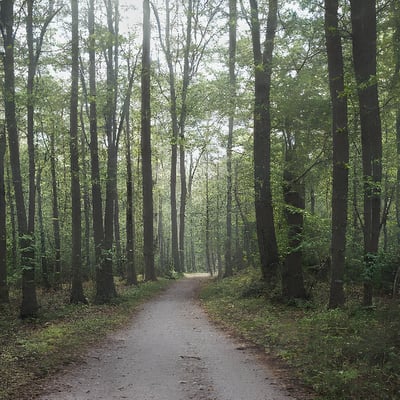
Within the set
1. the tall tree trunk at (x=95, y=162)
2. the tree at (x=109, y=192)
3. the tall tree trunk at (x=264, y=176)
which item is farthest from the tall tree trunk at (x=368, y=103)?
the tall tree trunk at (x=95, y=162)

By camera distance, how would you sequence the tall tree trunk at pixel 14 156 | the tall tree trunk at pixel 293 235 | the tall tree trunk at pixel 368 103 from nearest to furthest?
the tall tree trunk at pixel 368 103, the tall tree trunk at pixel 14 156, the tall tree trunk at pixel 293 235

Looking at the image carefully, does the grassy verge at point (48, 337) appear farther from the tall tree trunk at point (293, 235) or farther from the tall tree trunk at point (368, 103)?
the tall tree trunk at point (368, 103)

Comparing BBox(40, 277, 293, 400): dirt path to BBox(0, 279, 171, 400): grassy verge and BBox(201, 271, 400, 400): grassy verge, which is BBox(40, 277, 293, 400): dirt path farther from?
BBox(201, 271, 400, 400): grassy verge

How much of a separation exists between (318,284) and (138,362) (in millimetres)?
8820

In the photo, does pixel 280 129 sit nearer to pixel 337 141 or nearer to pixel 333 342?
pixel 337 141

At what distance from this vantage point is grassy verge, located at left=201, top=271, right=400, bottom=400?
545 cm

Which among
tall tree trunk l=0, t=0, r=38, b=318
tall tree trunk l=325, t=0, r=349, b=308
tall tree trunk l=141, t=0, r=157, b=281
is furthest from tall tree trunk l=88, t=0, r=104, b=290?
tall tree trunk l=325, t=0, r=349, b=308

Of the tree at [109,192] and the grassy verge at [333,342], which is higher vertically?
the tree at [109,192]

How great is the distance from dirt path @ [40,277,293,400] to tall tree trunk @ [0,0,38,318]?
10.8 ft

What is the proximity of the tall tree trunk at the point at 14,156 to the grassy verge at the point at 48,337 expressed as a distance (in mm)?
742

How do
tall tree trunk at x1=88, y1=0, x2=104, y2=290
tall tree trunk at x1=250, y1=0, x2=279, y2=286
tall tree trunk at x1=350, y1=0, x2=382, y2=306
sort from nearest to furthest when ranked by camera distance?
1. tall tree trunk at x1=350, y1=0, x2=382, y2=306
2. tall tree trunk at x1=250, y1=0, x2=279, y2=286
3. tall tree trunk at x1=88, y1=0, x2=104, y2=290

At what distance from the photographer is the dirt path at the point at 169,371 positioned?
5711 mm

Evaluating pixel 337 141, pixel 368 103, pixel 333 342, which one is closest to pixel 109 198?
pixel 337 141

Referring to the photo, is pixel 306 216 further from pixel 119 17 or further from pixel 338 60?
pixel 119 17
